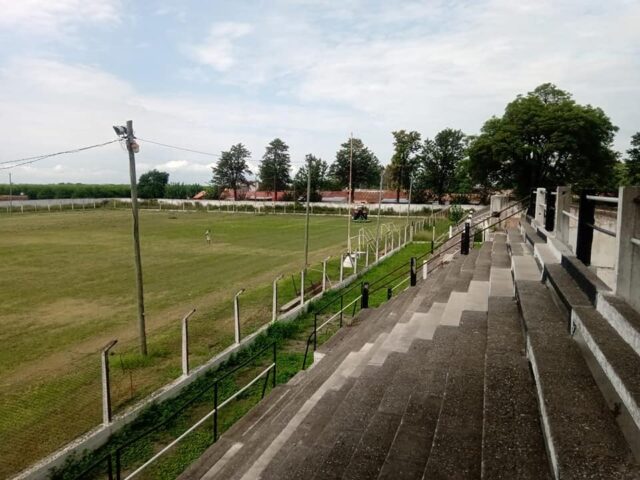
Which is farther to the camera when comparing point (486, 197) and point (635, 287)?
point (486, 197)

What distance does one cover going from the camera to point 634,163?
1815 inches

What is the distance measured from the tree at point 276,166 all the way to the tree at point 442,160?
25887 millimetres

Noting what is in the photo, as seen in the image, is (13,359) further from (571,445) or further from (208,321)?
(571,445)

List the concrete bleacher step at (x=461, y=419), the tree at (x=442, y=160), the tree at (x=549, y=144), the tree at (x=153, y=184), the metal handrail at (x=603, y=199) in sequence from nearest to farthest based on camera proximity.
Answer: the concrete bleacher step at (x=461, y=419)
the metal handrail at (x=603, y=199)
the tree at (x=549, y=144)
the tree at (x=442, y=160)
the tree at (x=153, y=184)

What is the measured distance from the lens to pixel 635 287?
321cm

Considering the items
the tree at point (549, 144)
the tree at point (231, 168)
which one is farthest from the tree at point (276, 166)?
the tree at point (549, 144)

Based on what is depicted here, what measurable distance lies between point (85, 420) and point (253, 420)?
9.42 ft

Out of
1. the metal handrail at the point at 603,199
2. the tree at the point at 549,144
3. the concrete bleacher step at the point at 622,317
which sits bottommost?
the concrete bleacher step at the point at 622,317

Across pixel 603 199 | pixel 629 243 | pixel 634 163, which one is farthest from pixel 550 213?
pixel 634 163

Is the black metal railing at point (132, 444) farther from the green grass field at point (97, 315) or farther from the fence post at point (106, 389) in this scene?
the green grass field at point (97, 315)

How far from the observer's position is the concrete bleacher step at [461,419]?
302 cm

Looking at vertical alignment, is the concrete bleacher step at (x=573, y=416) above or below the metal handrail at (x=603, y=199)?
below

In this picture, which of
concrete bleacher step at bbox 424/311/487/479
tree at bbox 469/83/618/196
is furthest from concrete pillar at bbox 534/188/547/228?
tree at bbox 469/83/618/196

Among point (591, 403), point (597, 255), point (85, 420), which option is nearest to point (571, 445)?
point (591, 403)
